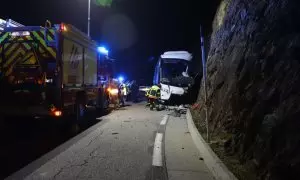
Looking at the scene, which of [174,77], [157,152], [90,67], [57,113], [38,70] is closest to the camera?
[157,152]

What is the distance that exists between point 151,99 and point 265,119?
13265 millimetres

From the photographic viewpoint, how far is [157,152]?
25.0 feet

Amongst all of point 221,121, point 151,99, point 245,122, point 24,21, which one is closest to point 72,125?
point 221,121

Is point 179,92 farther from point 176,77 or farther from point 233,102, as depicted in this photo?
point 233,102

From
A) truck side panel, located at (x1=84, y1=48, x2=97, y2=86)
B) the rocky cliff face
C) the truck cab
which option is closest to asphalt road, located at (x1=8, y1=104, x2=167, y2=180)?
the rocky cliff face

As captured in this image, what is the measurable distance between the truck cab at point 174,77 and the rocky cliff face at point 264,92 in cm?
1083

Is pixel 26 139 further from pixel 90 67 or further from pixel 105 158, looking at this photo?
pixel 90 67

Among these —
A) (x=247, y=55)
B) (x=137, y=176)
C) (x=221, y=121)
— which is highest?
(x=247, y=55)

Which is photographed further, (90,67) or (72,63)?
(90,67)

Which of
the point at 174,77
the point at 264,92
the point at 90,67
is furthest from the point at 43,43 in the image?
the point at 174,77

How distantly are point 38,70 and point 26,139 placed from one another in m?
2.02

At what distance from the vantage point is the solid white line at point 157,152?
6.72 meters

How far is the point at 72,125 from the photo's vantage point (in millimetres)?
10305

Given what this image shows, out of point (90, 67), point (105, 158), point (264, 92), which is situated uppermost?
point (90, 67)
